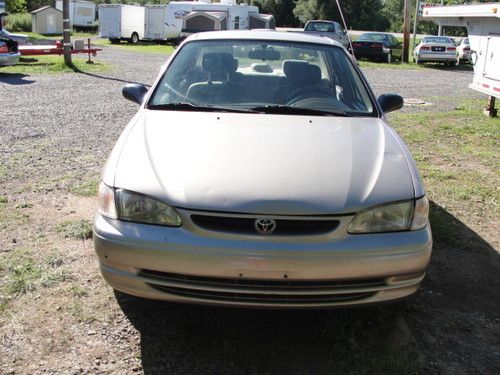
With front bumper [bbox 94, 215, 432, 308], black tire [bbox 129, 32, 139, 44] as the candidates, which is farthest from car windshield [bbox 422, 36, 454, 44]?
front bumper [bbox 94, 215, 432, 308]

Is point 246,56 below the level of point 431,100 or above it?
above

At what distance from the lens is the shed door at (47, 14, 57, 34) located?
1620 inches

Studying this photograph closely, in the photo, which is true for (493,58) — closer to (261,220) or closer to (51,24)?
(261,220)

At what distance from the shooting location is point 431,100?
42.5 ft

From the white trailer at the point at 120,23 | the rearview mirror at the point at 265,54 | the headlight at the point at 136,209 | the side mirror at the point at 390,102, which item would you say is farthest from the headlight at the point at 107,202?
the white trailer at the point at 120,23

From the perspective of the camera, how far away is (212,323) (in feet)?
10.5

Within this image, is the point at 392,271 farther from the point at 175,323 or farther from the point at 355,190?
the point at 175,323

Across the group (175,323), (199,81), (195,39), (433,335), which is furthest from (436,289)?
(195,39)

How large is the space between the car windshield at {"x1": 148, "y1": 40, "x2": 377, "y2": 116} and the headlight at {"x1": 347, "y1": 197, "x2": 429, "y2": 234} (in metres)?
1.20

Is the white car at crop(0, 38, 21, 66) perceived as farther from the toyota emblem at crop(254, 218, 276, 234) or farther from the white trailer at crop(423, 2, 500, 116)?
the toyota emblem at crop(254, 218, 276, 234)

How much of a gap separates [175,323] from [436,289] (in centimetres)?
172

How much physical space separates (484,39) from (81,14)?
40132 millimetres

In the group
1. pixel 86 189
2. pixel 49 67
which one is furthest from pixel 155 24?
pixel 86 189

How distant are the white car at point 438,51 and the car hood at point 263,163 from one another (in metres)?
22.1
